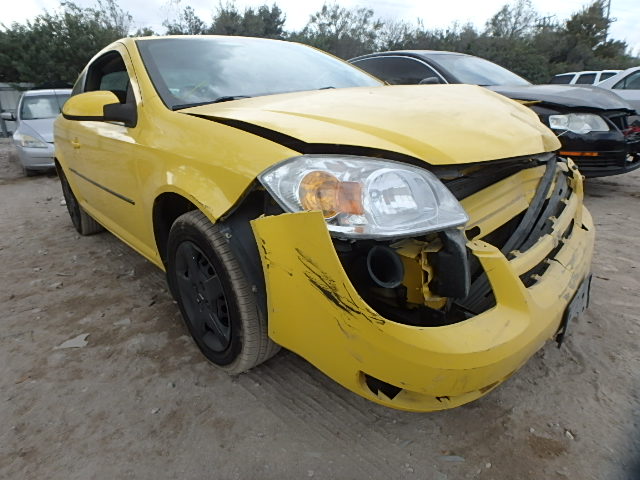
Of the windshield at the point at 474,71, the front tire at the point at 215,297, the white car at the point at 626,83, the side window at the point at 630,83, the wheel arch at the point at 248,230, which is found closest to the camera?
the wheel arch at the point at 248,230

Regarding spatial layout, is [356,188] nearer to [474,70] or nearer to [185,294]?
[185,294]

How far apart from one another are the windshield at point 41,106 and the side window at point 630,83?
1007 centimetres

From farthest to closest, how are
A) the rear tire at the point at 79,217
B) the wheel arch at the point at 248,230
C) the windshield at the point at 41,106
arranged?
1. the windshield at the point at 41,106
2. the rear tire at the point at 79,217
3. the wheel arch at the point at 248,230

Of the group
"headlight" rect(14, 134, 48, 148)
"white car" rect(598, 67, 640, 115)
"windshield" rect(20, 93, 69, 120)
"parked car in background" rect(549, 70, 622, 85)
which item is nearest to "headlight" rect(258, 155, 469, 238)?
"headlight" rect(14, 134, 48, 148)

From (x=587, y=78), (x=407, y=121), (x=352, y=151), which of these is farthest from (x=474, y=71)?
(x=587, y=78)

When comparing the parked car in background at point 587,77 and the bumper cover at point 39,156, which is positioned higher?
the parked car in background at point 587,77

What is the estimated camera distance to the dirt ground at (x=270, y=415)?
146cm

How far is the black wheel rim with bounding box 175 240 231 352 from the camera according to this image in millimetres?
1746

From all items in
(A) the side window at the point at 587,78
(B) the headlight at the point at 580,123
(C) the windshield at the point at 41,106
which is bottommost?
(C) the windshield at the point at 41,106

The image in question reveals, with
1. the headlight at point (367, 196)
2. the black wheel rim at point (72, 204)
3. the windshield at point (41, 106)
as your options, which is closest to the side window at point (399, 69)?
the black wheel rim at point (72, 204)

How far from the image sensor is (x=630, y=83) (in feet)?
25.1

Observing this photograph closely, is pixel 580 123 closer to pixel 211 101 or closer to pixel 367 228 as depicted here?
pixel 211 101

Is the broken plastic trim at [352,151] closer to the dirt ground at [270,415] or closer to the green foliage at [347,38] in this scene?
the dirt ground at [270,415]

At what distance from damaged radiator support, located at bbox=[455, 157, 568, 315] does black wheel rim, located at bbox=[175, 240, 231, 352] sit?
89 centimetres
